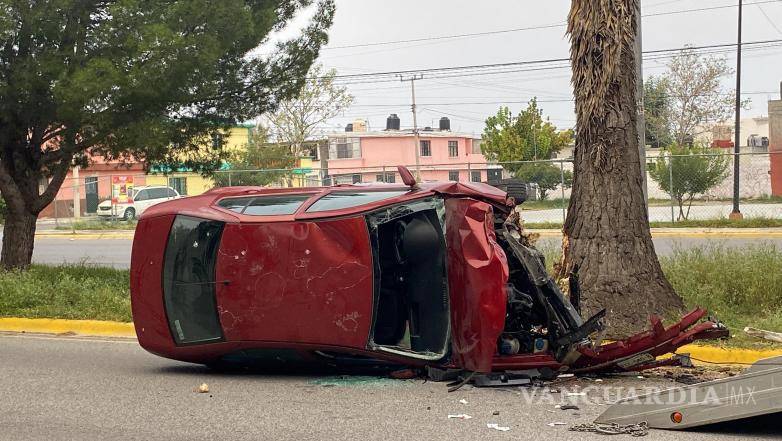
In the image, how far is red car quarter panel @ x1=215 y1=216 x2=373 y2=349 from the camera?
7453 millimetres

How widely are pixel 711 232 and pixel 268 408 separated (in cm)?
1875

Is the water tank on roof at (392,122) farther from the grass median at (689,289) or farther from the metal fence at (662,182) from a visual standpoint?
the grass median at (689,289)

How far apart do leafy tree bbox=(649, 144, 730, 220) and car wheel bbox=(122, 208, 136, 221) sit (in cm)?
1968

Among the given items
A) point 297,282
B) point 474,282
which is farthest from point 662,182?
point 297,282

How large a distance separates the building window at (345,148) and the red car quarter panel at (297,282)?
4990cm

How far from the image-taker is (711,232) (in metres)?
23.5

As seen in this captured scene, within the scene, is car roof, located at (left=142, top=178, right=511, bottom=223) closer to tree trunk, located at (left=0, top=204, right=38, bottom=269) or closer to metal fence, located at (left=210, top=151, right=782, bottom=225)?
tree trunk, located at (left=0, top=204, right=38, bottom=269)

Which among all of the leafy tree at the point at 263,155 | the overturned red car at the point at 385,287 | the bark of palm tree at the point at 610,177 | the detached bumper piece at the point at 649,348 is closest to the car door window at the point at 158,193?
the leafy tree at the point at 263,155

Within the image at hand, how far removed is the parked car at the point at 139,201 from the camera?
3584 centimetres

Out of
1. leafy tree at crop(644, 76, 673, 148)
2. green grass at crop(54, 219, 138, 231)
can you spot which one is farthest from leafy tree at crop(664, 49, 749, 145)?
green grass at crop(54, 219, 138, 231)

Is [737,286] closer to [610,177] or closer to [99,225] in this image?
[610,177]

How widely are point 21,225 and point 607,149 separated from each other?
929 cm

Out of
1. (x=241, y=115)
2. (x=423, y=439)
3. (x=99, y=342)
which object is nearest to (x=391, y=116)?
(x=241, y=115)

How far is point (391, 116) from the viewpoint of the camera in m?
67.6
